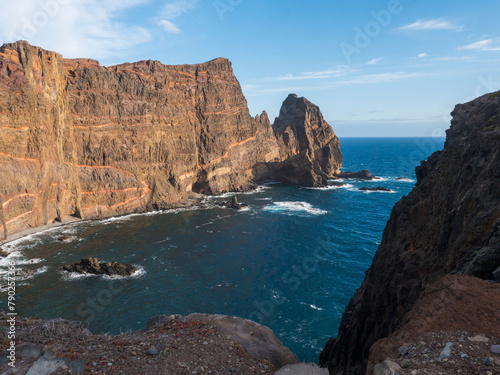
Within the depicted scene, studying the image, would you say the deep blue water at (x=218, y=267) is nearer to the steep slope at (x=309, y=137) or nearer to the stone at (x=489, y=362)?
the stone at (x=489, y=362)

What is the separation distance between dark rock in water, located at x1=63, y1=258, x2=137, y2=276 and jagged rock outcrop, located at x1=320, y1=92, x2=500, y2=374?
28.7 meters

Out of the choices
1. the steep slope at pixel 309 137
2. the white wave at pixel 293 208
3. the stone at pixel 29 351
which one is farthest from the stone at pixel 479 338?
the steep slope at pixel 309 137

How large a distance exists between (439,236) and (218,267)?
109 feet

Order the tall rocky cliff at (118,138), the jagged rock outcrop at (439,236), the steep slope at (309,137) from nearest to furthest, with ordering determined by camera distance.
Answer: the jagged rock outcrop at (439,236) → the tall rocky cliff at (118,138) → the steep slope at (309,137)

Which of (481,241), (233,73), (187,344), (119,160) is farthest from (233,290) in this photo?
(233,73)

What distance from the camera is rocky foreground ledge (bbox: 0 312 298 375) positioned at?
36.4ft

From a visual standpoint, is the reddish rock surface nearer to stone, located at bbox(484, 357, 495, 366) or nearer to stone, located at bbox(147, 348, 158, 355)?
stone, located at bbox(484, 357, 495, 366)

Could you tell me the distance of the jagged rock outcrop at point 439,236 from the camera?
13.3 metres

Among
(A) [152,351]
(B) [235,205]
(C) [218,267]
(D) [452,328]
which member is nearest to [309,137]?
(B) [235,205]

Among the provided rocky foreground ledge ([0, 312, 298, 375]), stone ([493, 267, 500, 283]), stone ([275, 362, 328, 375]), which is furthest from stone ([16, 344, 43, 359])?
stone ([493, 267, 500, 283])

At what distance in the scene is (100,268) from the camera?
137ft

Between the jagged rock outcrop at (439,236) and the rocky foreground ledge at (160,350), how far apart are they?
6.55 metres

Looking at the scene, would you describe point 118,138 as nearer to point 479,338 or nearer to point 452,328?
point 452,328

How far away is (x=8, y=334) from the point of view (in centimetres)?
1377
